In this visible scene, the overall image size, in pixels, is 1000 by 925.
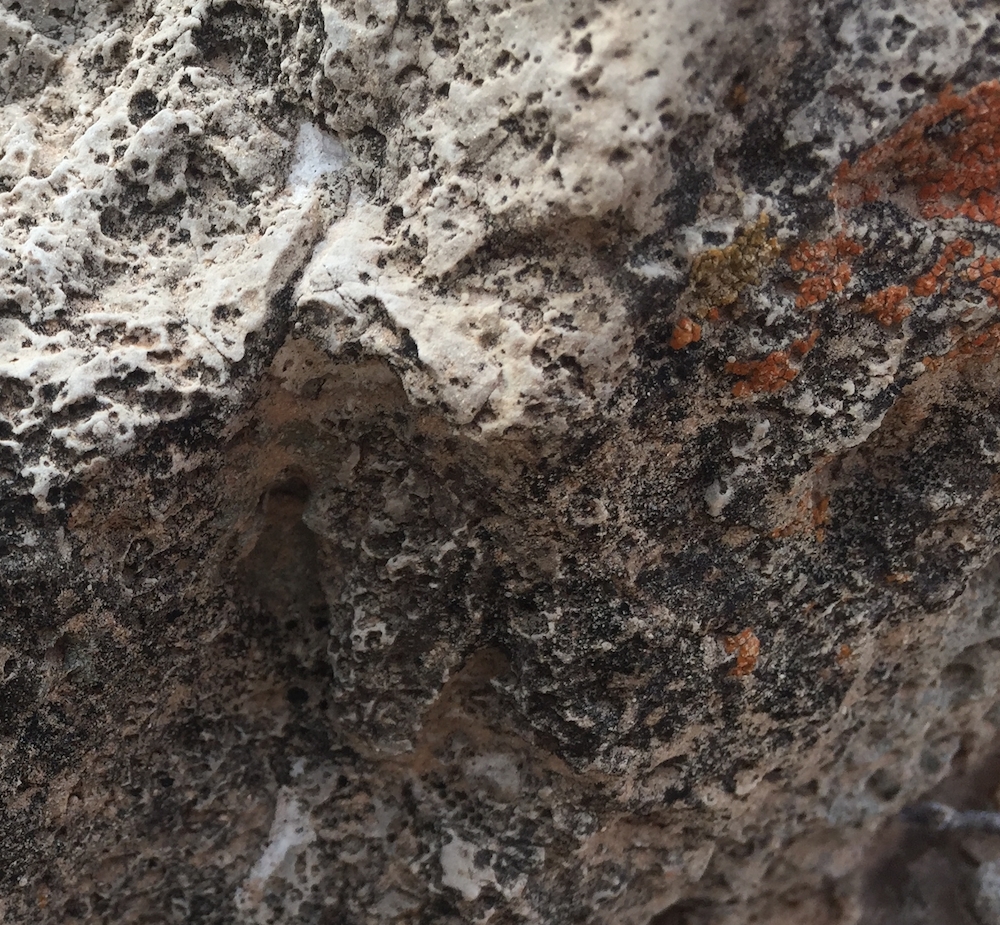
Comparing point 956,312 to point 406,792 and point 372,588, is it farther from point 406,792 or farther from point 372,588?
point 406,792

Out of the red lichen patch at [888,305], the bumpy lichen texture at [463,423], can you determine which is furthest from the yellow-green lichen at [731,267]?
the red lichen patch at [888,305]

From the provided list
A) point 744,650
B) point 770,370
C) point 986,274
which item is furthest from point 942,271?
point 744,650

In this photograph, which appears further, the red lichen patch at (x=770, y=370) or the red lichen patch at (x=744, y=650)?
the red lichen patch at (x=744, y=650)

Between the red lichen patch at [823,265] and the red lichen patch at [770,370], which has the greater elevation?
the red lichen patch at [823,265]

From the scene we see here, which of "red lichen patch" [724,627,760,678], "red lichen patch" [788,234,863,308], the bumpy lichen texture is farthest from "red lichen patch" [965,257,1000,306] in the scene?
"red lichen patch" [724,627,760,678]

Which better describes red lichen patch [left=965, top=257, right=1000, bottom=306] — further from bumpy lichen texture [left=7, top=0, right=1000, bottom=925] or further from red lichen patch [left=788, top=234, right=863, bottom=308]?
red lichen patch [left=788, top=234, right=863, bottom=308]

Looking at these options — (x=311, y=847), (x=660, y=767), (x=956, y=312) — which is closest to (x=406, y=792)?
(x=311, y=847)

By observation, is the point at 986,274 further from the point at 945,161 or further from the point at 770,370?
the point at 770,370

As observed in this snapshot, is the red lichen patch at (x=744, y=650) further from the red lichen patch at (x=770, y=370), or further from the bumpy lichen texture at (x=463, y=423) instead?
the red lichen patch at (x=770, y=370)
